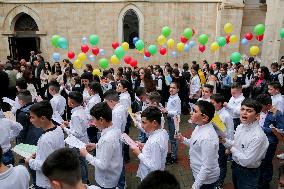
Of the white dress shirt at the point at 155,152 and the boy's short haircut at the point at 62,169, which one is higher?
the boy's short haircut at the point at 62,169

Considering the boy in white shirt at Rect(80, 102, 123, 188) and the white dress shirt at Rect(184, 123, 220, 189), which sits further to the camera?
the boy in white shirt at Rect(80, 102, 123, 188)

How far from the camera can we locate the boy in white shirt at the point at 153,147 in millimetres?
3396

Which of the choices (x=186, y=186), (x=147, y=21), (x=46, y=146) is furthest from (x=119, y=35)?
(x=46, y=146)

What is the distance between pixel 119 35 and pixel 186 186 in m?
12.3

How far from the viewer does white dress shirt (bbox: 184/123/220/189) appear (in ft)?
10.8

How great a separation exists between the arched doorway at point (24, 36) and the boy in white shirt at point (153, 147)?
47.2 feet

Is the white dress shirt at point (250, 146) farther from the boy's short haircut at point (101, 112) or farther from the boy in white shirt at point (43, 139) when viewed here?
the boy in white shirt at point (43, 139)

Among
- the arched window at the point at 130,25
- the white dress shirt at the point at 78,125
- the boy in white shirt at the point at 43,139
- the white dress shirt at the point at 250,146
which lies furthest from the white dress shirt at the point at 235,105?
the arched window at the point at 130,25

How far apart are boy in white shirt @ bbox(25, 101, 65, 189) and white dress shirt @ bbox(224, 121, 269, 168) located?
7.47 ft

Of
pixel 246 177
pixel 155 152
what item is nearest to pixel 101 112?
pixel 155 152

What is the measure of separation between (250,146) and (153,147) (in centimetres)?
120

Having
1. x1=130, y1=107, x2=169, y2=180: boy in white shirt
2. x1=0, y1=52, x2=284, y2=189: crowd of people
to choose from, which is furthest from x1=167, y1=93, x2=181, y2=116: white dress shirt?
x1=130, y1=107, x2=169, y2=180: boy in white shirt

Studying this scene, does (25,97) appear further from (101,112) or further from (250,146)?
(250,146)

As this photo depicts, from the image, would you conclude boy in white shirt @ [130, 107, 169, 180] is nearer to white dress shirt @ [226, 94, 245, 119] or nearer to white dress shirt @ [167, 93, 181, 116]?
white dress shirt @ [167, 93, 181, 116]
